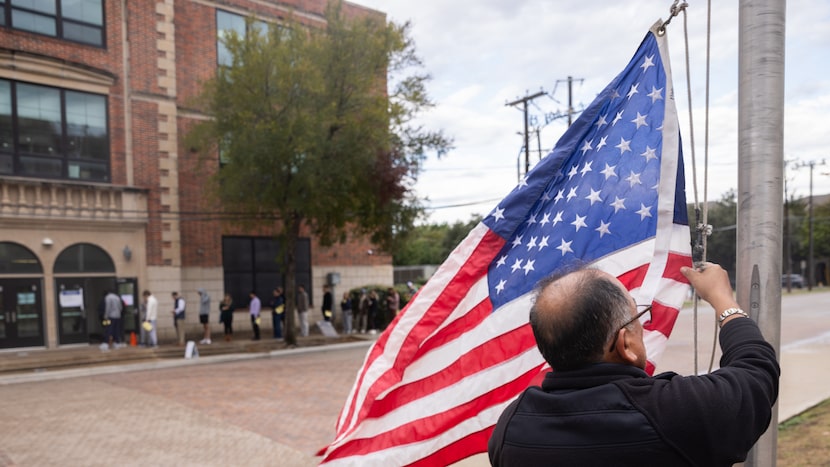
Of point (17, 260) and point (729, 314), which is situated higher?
point (729, 314)

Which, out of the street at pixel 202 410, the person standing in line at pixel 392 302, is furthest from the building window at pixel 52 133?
the person standing in line at pixel 392 302

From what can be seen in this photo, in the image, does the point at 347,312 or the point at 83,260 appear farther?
the point at 347,312

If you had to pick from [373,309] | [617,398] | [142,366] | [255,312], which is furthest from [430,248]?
[617,398]

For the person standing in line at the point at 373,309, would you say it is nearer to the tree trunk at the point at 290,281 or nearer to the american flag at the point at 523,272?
the tree trunk at the point at 290,281

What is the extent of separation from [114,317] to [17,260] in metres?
3.20

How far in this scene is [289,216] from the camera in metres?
20.3

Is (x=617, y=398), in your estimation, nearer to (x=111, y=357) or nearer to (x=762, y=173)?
(x=762, y=173)

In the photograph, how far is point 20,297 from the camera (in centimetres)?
1858

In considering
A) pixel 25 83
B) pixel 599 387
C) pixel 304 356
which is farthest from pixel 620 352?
pixel 25 83

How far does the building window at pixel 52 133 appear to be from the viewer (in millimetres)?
18656

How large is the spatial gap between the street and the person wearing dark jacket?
5.83 meters

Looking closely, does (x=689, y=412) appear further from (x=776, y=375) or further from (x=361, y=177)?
(x=361, y=177)

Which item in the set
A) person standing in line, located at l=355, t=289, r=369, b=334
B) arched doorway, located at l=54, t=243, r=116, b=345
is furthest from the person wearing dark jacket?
person standing in line, located at l=355, t=289, r=369, b=334

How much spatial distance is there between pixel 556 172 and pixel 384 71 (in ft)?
60.8
